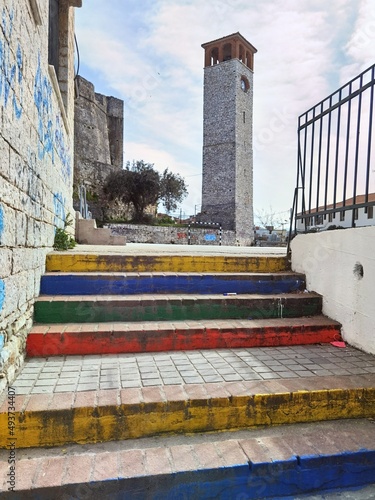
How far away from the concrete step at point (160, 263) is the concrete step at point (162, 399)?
4.05 ft

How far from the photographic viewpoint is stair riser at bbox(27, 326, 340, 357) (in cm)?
260

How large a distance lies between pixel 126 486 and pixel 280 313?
2195 mm

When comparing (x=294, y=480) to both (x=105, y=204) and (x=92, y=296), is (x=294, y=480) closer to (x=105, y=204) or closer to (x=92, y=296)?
(x=92, y=296)

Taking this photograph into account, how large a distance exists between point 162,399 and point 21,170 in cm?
181

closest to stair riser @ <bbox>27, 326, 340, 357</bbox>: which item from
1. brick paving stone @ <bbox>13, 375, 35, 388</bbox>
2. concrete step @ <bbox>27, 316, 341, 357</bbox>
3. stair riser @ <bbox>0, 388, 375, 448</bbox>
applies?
concrete step @ <bbox>27, 316, 341, 357</bbox>

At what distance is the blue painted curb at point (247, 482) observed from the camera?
1579mm

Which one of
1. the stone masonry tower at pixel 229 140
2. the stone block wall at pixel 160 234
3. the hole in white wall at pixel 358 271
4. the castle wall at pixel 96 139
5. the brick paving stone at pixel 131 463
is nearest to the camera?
the brick paving stone at pixel 131 463

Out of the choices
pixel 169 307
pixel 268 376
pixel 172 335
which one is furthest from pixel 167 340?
pixel 268 376

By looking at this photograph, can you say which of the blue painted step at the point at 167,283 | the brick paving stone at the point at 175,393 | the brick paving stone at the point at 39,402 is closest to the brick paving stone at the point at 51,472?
the brick paving stone at the point at 39,402

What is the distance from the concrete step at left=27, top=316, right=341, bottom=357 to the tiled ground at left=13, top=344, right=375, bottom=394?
78 mm

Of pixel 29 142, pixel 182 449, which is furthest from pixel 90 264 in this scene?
pixel 182 449

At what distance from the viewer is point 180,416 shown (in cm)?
196

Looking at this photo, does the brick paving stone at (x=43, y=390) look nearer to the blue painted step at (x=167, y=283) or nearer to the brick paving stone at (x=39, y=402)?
the brick paving stone at (x=39, y=402)

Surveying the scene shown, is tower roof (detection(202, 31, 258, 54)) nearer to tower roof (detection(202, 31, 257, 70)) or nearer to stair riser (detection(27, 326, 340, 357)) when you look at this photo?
tower roof (detection(202, 31, 257, 70))
